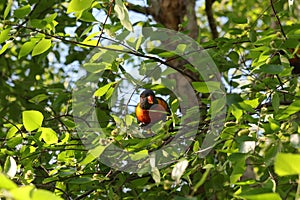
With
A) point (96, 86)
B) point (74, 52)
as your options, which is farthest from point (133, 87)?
point (74, 52)

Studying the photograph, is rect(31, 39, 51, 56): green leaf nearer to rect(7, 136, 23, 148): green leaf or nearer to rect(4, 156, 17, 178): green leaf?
rect(7, 136, 23, 148): green leaf

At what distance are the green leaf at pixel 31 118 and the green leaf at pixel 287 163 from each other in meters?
0.70

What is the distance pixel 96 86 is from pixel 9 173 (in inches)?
28.4

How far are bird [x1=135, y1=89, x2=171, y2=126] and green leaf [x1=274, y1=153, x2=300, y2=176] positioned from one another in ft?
2.83

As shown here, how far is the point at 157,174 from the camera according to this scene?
1098 millimetres

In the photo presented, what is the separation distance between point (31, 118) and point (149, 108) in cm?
49

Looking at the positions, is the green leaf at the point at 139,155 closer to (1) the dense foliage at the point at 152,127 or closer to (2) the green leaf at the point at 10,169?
(1) the dense foliage at the point at 152,127

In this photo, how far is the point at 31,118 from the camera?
125 centimetres

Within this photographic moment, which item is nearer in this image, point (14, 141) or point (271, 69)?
point (271, 69)

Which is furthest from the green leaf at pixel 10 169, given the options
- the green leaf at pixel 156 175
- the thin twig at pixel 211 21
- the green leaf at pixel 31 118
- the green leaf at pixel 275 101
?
the thin twig at pixel 211 21

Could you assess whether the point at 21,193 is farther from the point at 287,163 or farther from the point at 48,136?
the point at 48,136

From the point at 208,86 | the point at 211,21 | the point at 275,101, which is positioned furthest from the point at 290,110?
the point at 211,21

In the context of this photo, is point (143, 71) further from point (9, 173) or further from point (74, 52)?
point (74, 52)

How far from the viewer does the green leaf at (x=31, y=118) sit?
1.23 meters
